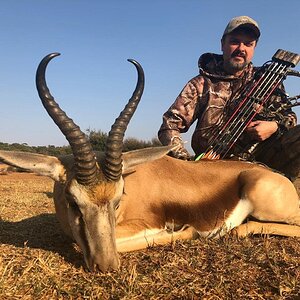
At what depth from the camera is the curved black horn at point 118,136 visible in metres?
3.70

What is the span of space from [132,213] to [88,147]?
50.5 inches

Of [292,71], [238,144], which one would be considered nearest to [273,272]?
[238,144]

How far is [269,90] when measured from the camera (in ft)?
21.9

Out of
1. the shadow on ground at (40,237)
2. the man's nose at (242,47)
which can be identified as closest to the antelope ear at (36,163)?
the shadow on ground at (40,237)

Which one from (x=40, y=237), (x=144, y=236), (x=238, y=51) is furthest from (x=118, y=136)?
(x=238, y=51)

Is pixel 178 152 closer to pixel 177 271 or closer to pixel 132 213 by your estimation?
pixel 132 213

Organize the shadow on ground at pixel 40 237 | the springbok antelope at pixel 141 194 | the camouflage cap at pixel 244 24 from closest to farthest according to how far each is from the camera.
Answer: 1. the springbok antelope at pixel 141 194
2. the shadow on ground at pixel 40 237
3. the camouflage cap at pixel 244 24

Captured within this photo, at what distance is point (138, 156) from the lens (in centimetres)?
438

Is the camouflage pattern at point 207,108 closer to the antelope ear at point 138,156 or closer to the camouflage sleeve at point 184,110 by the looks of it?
the camouflage sleeve at point 184,110

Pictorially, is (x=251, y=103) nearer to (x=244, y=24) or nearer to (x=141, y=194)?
(x=244, y=24)

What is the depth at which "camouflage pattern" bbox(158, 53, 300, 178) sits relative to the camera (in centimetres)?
670

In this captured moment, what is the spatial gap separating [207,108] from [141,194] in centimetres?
270

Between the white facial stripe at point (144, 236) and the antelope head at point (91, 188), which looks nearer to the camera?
the antelope head at point (91, 188)

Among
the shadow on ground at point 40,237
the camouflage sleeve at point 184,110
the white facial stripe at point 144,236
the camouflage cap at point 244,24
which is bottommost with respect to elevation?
the shadow on ground at point 40,237
